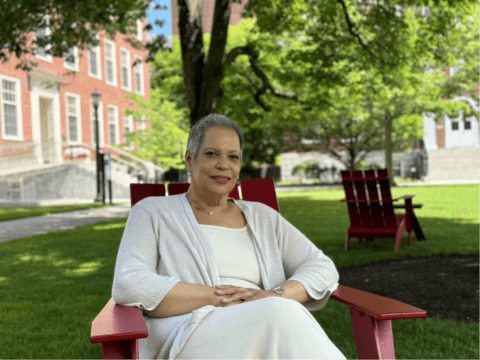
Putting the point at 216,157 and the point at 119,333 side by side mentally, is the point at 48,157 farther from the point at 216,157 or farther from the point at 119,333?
the point at 119,333

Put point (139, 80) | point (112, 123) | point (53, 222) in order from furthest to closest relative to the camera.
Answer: point (139, 80)
point (112, 123)
point (53, 222)

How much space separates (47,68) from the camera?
67.7ft

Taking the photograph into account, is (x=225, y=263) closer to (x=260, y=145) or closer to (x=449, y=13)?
(x=449, y=13)

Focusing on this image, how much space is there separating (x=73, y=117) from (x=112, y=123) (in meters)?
3.45

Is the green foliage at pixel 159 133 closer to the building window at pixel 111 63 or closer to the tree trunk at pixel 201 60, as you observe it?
the building window at pixel 111 63

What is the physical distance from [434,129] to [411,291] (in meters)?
34.0

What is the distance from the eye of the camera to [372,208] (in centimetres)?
692

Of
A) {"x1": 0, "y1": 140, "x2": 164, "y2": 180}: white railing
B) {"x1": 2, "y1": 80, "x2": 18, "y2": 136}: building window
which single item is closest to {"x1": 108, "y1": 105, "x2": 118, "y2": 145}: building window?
{"x1": 0, "y1": 140, "x2": 164, "y2": 180}: white railing

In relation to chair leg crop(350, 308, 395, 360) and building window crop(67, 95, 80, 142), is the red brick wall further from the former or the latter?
chair leg crop(350, 308, 395, 360)

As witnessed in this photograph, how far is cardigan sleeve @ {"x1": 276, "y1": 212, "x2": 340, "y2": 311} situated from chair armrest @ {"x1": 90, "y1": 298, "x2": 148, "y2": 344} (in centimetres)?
81

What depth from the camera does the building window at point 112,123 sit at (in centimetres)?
2582

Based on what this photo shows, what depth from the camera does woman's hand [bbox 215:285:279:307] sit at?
208 centimetres

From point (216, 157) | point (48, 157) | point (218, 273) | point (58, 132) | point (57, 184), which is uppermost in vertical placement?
point (58, 132)

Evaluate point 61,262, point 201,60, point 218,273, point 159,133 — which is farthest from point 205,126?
point 159,133
